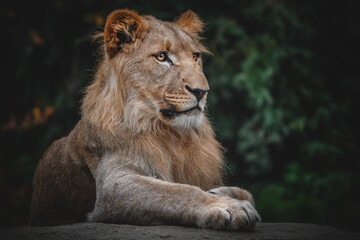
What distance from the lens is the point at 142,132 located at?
383 centimetres

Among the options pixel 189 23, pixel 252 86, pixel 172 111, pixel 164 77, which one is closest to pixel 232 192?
pixel 172 111

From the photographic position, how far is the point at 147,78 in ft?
12.6

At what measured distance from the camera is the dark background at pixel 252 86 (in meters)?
7.85

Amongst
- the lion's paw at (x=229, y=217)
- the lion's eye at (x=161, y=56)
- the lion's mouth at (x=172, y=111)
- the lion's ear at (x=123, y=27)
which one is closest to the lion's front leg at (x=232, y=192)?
the lion's paw at (x=229, y=217)

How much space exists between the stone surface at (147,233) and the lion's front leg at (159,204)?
0.27 feet

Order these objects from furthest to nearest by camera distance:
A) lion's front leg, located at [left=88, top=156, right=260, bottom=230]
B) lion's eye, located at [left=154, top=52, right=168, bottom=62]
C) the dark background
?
the dark background < lion's eye, located at [left=154, top=52, right=168, bottom=62] < lion's front leg, located at [left=88, top=156, right=260, bottom=230]

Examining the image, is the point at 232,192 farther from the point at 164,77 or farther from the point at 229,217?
the point at 164,77

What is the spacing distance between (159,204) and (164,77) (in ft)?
3.59

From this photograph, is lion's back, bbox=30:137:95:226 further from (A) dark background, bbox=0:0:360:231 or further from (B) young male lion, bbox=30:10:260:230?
(A) dark background, bbox=0:0:360:231

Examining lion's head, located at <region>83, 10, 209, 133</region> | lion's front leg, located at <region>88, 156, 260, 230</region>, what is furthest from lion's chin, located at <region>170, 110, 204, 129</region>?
lion's front leg, located at <region>88, 156, 260, 230</region>

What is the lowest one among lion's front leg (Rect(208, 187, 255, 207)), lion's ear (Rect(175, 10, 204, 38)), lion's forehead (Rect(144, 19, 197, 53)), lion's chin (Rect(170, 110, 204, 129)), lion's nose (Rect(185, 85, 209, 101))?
lion's front leg (Rect(208, 187, 255, 207))

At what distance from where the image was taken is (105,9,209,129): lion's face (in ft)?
12.0

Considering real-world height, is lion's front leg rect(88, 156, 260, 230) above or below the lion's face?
below

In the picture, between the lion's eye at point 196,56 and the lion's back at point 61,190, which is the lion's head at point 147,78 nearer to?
the lion's eye at point 196,56
